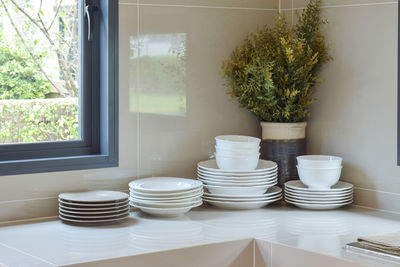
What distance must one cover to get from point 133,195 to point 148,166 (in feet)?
0.78

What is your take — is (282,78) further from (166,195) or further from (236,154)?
(166,195)

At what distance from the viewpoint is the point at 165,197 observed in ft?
7.92

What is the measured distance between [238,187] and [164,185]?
0.29m

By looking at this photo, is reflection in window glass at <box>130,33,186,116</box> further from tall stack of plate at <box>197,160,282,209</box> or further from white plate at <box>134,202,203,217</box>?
white plate at <box>134,202,203,217</box>

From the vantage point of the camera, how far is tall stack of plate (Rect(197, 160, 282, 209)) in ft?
8.43

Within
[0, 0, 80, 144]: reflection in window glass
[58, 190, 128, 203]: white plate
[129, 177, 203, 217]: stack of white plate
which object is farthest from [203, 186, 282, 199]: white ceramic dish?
[0, 0, 80, 144]: reflection in window glass

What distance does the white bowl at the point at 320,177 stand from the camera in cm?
258

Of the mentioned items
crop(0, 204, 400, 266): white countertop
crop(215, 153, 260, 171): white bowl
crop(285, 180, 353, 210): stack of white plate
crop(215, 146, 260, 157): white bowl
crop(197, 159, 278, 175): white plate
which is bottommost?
crop(0, 204, 400, 266): white countertop

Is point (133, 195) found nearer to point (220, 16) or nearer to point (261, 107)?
point (261, 107)

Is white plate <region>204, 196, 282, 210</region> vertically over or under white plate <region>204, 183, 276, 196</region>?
under

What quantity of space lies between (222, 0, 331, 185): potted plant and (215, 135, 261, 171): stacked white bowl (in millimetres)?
180

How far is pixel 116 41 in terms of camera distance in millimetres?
2580

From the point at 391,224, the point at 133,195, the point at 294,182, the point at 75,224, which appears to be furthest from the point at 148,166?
the point at 391,224

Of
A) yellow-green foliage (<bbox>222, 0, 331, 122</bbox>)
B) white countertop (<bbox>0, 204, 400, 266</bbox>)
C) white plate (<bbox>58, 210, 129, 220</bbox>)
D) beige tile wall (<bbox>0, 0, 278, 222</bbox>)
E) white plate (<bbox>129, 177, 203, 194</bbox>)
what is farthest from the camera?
yellow-green foliage (<bbox>222, 0, 331, 122</bbox>)
